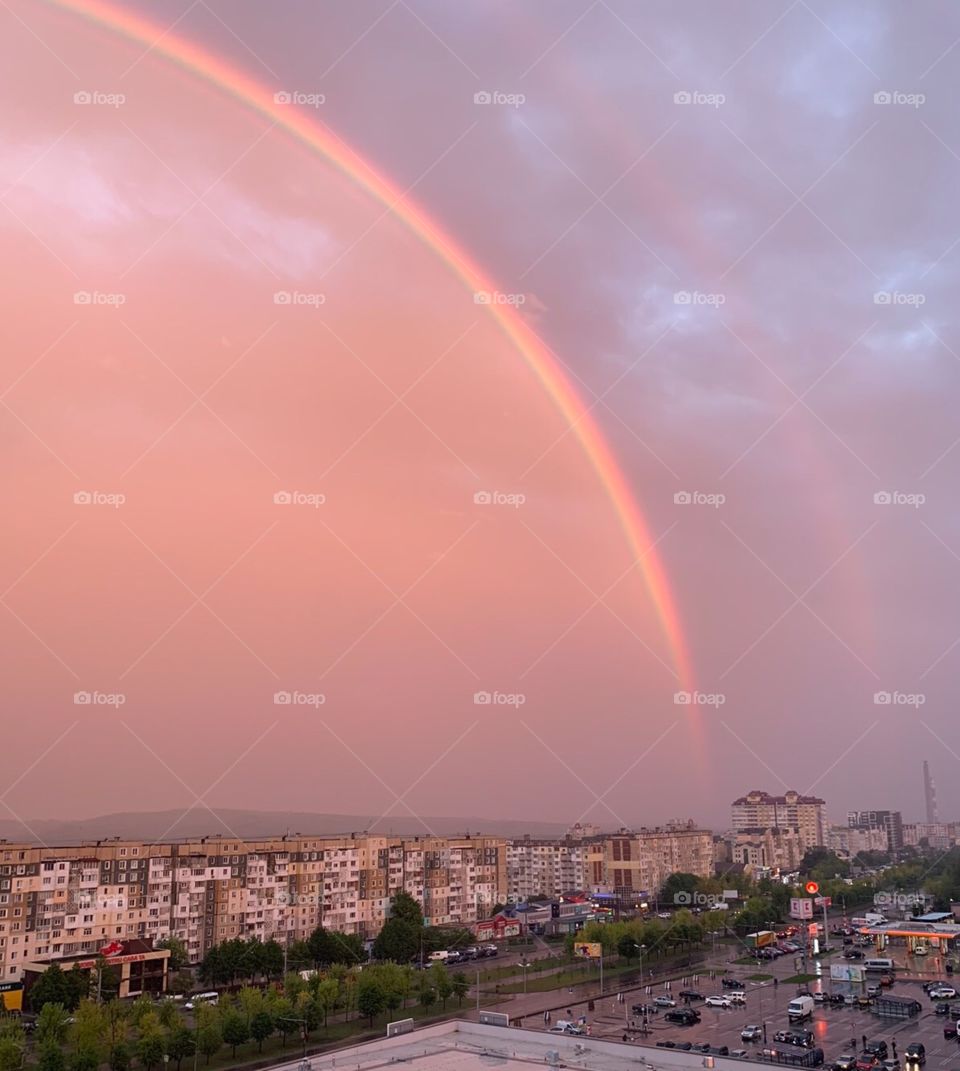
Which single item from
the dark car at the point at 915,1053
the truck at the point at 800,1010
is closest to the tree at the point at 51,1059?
the dark car at the point at 915,1053

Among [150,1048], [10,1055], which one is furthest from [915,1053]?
[10,1055]

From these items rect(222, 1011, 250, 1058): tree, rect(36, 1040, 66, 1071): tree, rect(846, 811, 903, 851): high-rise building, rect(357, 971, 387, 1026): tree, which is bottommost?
rect(846, 811, 903, 851): high-rise building

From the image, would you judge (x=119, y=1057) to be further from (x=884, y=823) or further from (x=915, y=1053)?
(x=884, y=823)

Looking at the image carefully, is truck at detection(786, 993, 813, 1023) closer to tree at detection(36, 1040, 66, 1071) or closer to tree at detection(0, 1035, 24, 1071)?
tree at detection(36, 1040, 66, 1071)

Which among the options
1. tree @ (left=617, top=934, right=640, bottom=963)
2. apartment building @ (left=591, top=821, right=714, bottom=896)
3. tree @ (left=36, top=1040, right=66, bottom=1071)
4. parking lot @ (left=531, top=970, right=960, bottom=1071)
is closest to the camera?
tree @ (left=36, top=1040, right=66, bottom=1071)

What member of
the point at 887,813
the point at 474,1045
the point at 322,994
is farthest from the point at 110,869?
the point at 887,813

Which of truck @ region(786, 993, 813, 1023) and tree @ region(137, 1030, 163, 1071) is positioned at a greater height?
tree @ region(137, 1030, 163, 1071)

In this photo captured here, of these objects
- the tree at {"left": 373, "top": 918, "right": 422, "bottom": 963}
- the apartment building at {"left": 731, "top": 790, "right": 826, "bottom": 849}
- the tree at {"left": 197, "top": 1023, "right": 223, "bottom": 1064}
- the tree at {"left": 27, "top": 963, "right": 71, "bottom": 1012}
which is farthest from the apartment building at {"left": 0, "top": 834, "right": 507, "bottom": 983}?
the apartment building at {"left": 731, "top": 790, "right": 826, "bottom": 849}

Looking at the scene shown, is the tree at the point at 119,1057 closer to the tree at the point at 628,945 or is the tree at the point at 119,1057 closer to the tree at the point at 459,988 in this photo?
the tree at the point at 459,988

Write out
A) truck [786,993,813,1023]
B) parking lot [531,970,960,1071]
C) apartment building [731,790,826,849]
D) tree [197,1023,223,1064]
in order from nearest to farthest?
tree [197,1023,223,1064] < parking lot [531,970,960,1071] < truck [786,993,813,1023] < apartment building [731,790,826,849]
